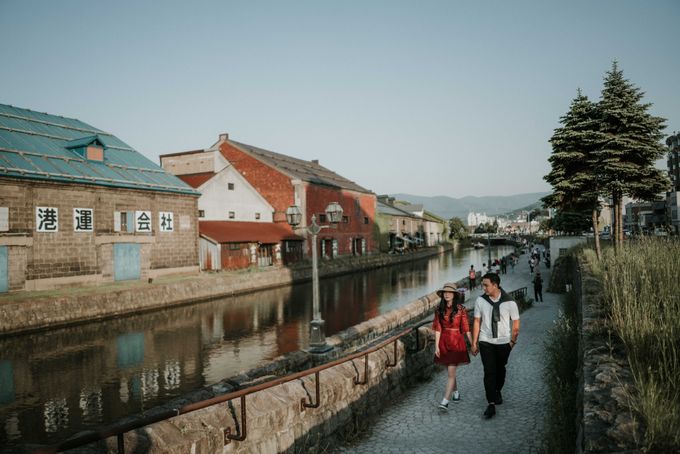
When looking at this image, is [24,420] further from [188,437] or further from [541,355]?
[541,355]

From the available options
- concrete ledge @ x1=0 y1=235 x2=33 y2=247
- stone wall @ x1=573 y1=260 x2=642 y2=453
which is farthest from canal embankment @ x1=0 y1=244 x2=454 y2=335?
stone wall @ x1=573 y1=260 x2=642 y2=453

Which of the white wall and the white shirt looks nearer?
the white shirt

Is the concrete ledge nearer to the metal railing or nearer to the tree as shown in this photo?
the metal railing

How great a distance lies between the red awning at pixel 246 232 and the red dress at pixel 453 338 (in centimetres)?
2417

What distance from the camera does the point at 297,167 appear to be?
156 ft

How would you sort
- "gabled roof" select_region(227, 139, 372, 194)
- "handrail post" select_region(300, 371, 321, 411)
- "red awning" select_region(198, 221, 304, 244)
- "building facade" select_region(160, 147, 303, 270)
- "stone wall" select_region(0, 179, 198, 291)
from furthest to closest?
"gabled roof" select_region(227, 139, 372, 194) → "red awning" select_region(198, 221, 304, 244) → "building facade" select_region(160, 147, 303, 270) → "stone wall" select_region(0, 179, 198, 291) → "handrail post" select_region(300, 371, 321, 411)

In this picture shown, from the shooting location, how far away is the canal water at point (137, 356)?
9.17m

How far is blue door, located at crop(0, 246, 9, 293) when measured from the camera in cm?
1803

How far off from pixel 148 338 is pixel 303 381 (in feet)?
39.0

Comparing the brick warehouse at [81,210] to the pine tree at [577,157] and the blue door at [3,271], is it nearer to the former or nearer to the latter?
the blue door at [3,271]

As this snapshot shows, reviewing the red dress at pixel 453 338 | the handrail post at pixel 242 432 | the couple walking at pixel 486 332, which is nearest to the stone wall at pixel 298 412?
the handrail post at pixel 242 432

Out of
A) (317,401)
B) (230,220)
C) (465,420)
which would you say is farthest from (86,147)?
(465,420)

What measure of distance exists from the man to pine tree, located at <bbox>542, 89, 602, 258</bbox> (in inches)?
644

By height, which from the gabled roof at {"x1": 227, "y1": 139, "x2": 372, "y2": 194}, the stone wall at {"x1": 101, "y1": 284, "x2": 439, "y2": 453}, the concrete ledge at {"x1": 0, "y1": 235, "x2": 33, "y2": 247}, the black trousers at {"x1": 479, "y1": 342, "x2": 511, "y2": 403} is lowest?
the stone wall at {"x1": 101, "y1": 284, "x2": 439, "y2": 453}
